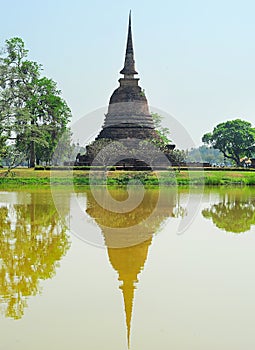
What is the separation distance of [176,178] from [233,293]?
30542 millimetres

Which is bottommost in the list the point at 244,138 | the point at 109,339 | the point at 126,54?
the point at 109,339

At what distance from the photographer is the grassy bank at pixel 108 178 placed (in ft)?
125

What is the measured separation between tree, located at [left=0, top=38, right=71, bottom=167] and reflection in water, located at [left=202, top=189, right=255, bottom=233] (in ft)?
62.0

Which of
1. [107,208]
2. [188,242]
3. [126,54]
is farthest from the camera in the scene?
[126,54]

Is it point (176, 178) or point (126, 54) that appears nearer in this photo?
point (176, 178)

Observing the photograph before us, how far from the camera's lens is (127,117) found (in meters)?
46.9

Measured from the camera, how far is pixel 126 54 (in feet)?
159

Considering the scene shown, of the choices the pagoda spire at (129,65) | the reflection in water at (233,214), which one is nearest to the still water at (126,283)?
the reflection in water at (233,214)

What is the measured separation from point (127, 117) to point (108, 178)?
Answer: 10.2 metres

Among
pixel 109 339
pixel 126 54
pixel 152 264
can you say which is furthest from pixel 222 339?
pixel 126 54

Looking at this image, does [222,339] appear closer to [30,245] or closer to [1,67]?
[30,245]

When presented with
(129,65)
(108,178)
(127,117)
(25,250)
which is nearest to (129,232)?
(25,250)

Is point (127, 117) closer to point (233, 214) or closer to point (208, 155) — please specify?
point (233, 214)

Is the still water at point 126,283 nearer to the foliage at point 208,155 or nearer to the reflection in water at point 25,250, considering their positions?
the reflection in water at point 25,250
